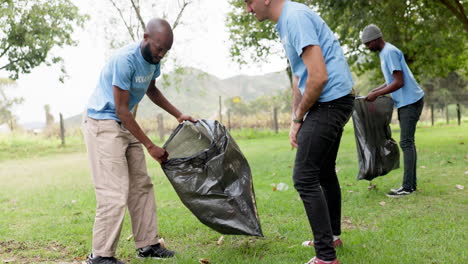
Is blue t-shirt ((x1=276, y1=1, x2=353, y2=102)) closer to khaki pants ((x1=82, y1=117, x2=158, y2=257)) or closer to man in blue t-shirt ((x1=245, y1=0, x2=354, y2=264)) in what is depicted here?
man in blue t-shirt ((x1=245, y1=0, x2=354, y2=264))

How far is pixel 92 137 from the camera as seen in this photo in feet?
10.4

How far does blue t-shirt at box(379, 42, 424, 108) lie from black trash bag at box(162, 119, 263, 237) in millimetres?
2484

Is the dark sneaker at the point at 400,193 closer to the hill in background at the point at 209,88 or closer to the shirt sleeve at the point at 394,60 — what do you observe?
the shirt sleeve at the point at 394,60

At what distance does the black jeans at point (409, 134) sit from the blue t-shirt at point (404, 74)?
0.29 ft

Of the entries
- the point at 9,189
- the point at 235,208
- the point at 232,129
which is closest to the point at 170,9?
the point at 9,189

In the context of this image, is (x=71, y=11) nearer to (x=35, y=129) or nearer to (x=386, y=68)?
(x=35, y=129)

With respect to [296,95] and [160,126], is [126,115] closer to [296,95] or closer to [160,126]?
[296,95]

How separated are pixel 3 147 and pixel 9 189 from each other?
13207 millimetres

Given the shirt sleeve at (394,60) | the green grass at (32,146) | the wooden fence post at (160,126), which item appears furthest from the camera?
the wooden fence post at (160,126)

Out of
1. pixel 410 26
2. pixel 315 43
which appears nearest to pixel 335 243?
pixel 315 43

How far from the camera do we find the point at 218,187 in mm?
3094

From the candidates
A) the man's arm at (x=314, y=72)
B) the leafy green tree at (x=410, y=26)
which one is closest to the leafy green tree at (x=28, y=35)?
the leafy green tree at (x=410, y=26)

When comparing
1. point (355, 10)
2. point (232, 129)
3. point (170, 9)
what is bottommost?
point (232, 129)

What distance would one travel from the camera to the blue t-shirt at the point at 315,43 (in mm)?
2484
